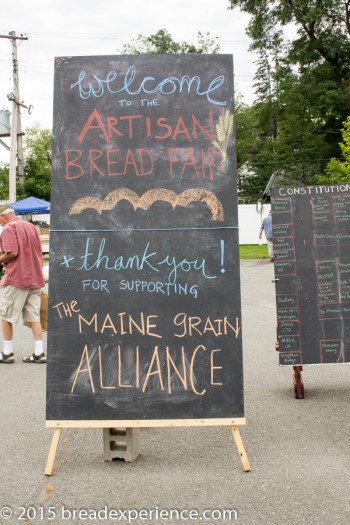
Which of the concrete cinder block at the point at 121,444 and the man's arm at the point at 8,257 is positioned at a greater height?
the man's arm at the point at 8,257

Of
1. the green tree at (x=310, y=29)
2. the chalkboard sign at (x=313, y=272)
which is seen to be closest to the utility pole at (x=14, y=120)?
the green tree at (x=310, y=29)

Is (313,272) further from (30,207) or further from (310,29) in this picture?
(310,29)

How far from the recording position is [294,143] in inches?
1655

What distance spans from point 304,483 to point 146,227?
6.35ft

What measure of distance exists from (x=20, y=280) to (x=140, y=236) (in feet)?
11.2

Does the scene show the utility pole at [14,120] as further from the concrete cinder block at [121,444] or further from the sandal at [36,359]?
the concrete cinder block at [121,444]

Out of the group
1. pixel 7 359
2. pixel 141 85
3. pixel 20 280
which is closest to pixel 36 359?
pixel 7 359

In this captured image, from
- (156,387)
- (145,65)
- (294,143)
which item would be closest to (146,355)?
(156,387)

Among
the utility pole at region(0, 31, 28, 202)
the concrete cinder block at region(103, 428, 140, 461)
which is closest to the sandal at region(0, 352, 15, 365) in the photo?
the concrete cinder block at region(103, 428, 140, 461)

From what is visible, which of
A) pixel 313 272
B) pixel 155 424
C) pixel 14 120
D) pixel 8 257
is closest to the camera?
pixel 155 424

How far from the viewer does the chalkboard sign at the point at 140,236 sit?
4000 mm

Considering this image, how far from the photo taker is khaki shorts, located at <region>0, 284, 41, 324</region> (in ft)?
23.2

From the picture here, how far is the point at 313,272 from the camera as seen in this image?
546 centimetres

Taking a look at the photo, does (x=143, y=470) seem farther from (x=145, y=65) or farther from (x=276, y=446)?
(x=145, y=65)
